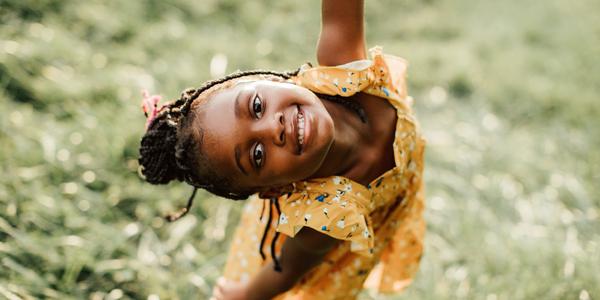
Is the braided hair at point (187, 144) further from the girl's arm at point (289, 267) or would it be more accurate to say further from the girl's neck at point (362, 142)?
the girl's arm at point (289, 267)

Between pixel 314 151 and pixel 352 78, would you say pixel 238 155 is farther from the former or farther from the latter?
pixel 352 78

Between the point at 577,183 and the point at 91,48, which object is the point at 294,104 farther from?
the point at 91,48

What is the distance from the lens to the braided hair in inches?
55.2

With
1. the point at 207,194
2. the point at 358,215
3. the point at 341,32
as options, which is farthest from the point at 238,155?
the point at 207,194

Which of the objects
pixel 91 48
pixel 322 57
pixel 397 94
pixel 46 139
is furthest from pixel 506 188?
pixel 91 48

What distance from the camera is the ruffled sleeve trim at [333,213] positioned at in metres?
1.28

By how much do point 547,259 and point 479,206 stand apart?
52cm

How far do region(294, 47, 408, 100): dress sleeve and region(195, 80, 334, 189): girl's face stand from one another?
11 cm

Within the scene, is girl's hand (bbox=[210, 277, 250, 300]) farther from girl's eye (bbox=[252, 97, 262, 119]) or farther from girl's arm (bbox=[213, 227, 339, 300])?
girl's eye (bbox=[252, 97, 262, 119])

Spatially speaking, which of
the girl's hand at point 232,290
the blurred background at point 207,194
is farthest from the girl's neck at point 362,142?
the blurred background at point 207,194

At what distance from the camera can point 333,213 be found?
1294 mm

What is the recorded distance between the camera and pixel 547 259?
Answer: 6.76 ft

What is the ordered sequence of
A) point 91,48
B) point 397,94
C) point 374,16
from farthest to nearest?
point 374,16 < point 91,48 < point 397,94

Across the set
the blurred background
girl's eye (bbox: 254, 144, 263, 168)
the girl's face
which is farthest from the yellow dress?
the blurred background
